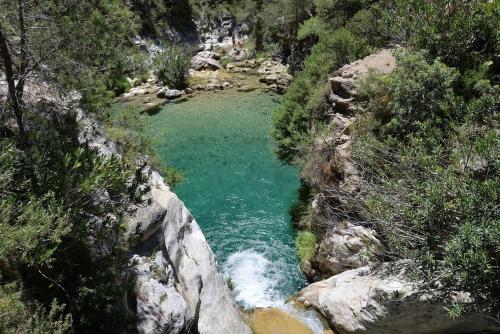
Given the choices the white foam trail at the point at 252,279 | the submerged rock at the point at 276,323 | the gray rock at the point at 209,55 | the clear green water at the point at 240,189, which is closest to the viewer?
the submerged rock at the point at 276,323

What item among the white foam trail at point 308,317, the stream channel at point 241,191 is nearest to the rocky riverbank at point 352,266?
the white foam trail at point 308,317

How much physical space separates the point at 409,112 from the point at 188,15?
1992 inches

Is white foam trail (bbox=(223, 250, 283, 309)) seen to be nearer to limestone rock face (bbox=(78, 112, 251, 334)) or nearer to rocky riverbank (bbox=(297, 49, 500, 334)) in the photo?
rocky riverbank (bbox=(297, 49, 500, 334))

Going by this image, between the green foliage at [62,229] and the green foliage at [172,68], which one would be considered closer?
the green foliage at [62,229]

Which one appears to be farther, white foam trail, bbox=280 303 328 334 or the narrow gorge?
white foam trail, bbox=280 303 328 334

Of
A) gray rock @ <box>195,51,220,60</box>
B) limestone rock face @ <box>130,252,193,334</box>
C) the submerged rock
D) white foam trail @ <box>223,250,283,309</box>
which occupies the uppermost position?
gray rock @ <box>195,51,220,60</box>

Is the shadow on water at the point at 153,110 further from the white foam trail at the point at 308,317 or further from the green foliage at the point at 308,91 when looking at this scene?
the white foam trail at the point at 308,317

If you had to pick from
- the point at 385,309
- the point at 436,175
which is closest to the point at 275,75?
the point at 436,175

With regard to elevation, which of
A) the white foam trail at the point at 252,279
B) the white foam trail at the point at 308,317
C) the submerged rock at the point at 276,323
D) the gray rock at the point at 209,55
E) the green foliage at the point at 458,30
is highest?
the green foliage at the point at 458,30

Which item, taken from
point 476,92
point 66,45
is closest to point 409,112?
point 476,92

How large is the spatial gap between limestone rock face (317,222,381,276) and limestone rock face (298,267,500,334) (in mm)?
763

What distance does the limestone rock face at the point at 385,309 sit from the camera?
35.9 feet

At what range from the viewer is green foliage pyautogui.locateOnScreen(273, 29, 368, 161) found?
20.5m

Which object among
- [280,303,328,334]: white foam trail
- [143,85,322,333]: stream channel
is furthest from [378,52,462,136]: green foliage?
[143,85,322,333]: stream channel
